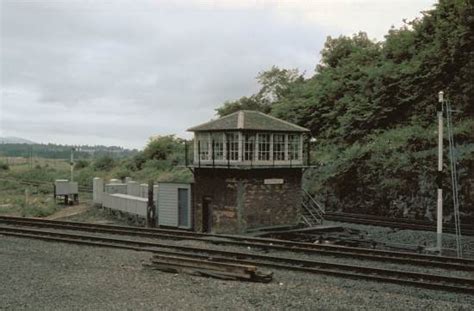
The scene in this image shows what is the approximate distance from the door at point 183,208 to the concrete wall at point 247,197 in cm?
68

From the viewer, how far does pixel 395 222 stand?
857 inches

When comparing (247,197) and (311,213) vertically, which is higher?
(247,197)

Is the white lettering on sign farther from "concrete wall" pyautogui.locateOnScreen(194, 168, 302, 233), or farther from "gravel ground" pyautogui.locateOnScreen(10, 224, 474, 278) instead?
"gravel ground" pyautogui.locateOnScreen(10, 224, 474, 278)

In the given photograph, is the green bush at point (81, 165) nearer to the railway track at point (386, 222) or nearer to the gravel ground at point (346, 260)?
the railway track at point (386, 222)

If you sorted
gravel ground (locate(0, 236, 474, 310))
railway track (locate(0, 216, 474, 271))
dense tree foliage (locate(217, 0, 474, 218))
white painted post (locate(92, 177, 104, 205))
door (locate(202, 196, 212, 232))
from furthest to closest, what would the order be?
white painted post (locate(92, 177, 104, 205)) → dense tree foliage (locate(217, 0, 474, 218)) → door (locate(202, 196, 212, 232)) → railway track (locate(0, 216, 474, 271)) → gravel ground (locate(0, 236, 474, 310))

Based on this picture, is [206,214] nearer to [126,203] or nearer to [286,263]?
[126,203]

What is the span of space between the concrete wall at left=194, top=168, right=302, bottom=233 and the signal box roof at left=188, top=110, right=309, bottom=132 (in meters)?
1.64

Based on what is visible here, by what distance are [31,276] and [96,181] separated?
1962cm

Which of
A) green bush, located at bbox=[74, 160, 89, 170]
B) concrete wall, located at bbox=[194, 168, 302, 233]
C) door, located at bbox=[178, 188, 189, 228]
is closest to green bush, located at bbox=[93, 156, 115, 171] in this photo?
green bush, located at bbox=[74, 160, 89, 170]

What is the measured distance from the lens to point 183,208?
22734 mm

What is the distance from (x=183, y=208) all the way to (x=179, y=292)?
40.7 feet

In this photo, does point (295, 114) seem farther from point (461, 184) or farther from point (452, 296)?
point (452, 296)

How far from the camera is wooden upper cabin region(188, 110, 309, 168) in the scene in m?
20.2

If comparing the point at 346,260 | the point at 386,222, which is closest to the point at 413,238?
the point at 386,222
